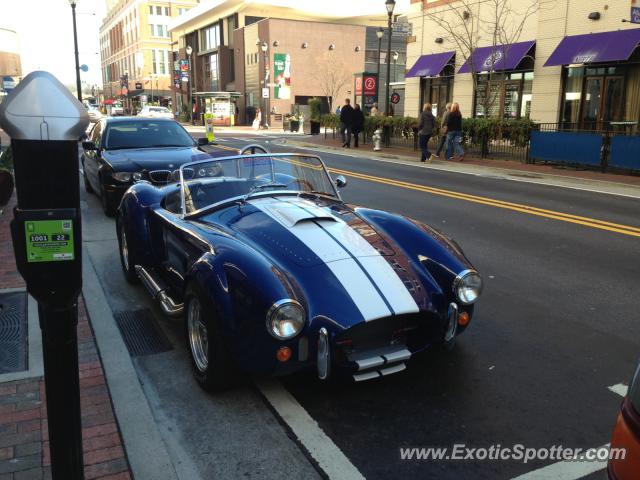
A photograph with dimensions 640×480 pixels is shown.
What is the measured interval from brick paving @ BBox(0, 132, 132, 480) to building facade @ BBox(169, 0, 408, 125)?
4545 centimetres

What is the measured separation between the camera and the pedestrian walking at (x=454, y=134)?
19062 millimetres

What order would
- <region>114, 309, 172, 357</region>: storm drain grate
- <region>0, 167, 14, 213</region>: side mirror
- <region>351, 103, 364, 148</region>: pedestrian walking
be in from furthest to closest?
<region>351, 103, 364, 148</region>: pedestrian walking → <region>0, 167, 14, 213</region>: side mirror → <region>114, 309, 172, 357</region>: storm drain grate

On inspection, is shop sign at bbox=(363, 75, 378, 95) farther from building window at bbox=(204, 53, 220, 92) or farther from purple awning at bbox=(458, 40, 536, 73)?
building window at bbox=(204, 53, 220, 92)

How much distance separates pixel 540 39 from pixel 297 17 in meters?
42.2

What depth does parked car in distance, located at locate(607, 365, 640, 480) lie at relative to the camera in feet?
5.85

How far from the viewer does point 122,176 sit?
8891mm

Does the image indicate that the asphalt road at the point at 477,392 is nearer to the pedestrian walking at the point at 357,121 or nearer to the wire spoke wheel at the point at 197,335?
the wire spoke wheel at the point at 197,335

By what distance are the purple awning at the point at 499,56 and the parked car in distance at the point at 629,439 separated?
2250 cm

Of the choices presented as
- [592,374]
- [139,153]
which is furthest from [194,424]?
[139,153]

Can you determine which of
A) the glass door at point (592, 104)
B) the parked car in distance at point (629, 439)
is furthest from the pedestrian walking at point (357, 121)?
the parked car in distance at point (629, 439)

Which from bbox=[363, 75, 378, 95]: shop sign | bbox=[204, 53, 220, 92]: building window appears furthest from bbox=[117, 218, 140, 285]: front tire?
bbox=[204, 53, 220, 92]: building window

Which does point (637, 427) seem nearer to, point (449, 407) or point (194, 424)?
point (449, 407)

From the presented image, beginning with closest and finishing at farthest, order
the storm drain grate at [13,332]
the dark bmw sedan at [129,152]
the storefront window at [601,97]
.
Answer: the storm drain grate at [13,332]
the dark bmw sedan at [129,152]
the storefront window at [601,97]

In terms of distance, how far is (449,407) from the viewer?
3.51 meters
